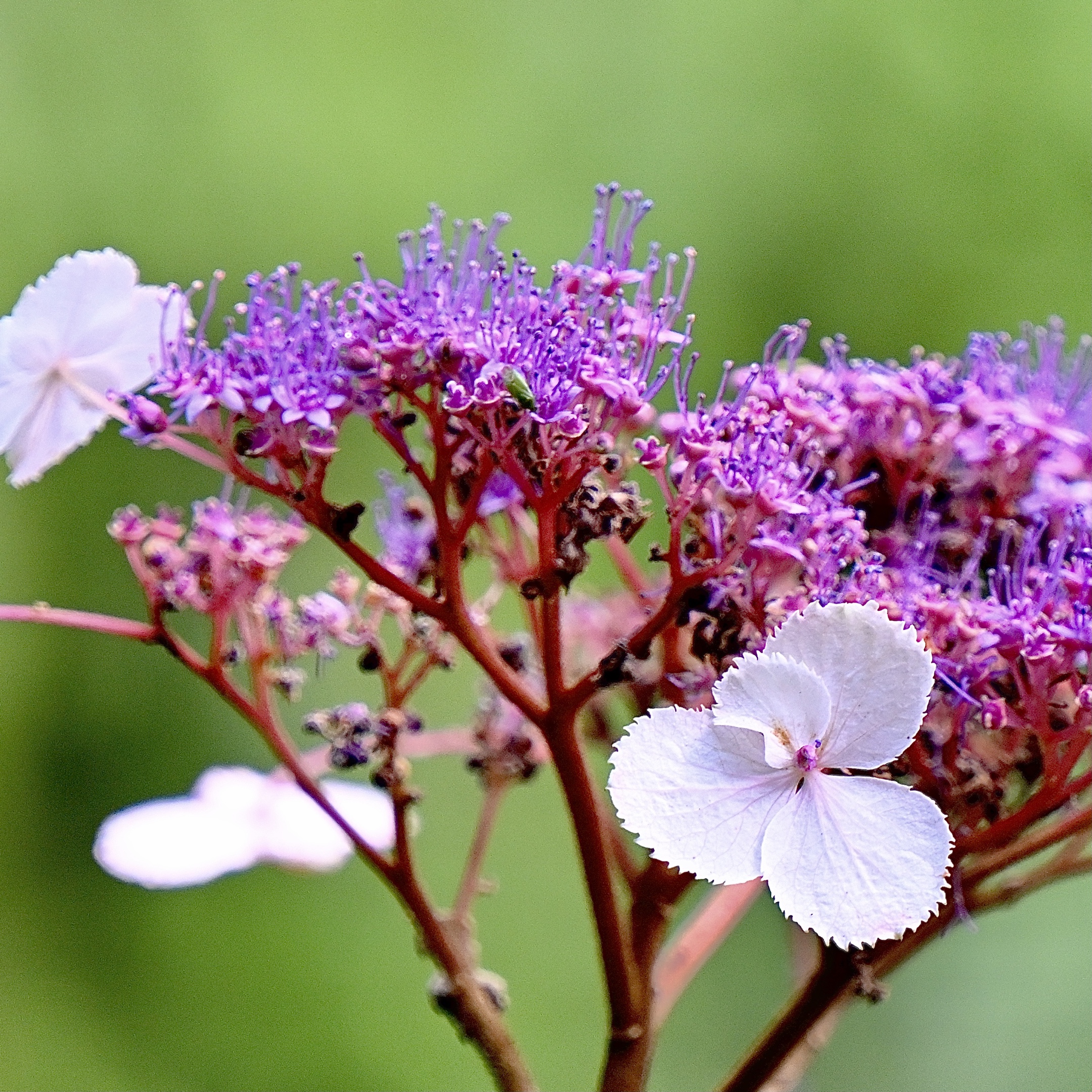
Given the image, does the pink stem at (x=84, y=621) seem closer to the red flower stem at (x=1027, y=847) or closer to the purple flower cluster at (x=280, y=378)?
the purple flower cluster at (x=280, y=378)

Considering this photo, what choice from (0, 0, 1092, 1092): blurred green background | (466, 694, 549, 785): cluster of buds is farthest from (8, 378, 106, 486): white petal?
(0, 0, 1092, 1092): blurred green background

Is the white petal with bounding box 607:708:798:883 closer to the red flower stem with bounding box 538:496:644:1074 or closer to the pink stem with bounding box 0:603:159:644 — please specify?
the red flower stem with bounding box 538:496:644:1074

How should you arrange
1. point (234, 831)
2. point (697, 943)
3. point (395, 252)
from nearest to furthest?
point (697, 943) → point (234, 831) → point (395, 252)

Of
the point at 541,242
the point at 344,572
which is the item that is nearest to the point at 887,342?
the point at 541,242

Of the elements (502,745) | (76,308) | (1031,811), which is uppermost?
(76,308)

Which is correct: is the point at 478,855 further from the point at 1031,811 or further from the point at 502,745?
the point at 1031,811

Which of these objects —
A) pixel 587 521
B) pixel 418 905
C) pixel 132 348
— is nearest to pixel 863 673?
pixel 587 521

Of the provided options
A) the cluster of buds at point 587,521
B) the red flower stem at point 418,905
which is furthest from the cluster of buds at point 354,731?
the cluster of buds at point 587,521

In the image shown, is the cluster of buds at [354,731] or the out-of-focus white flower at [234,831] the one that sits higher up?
the cluster of buds at [354,731]
